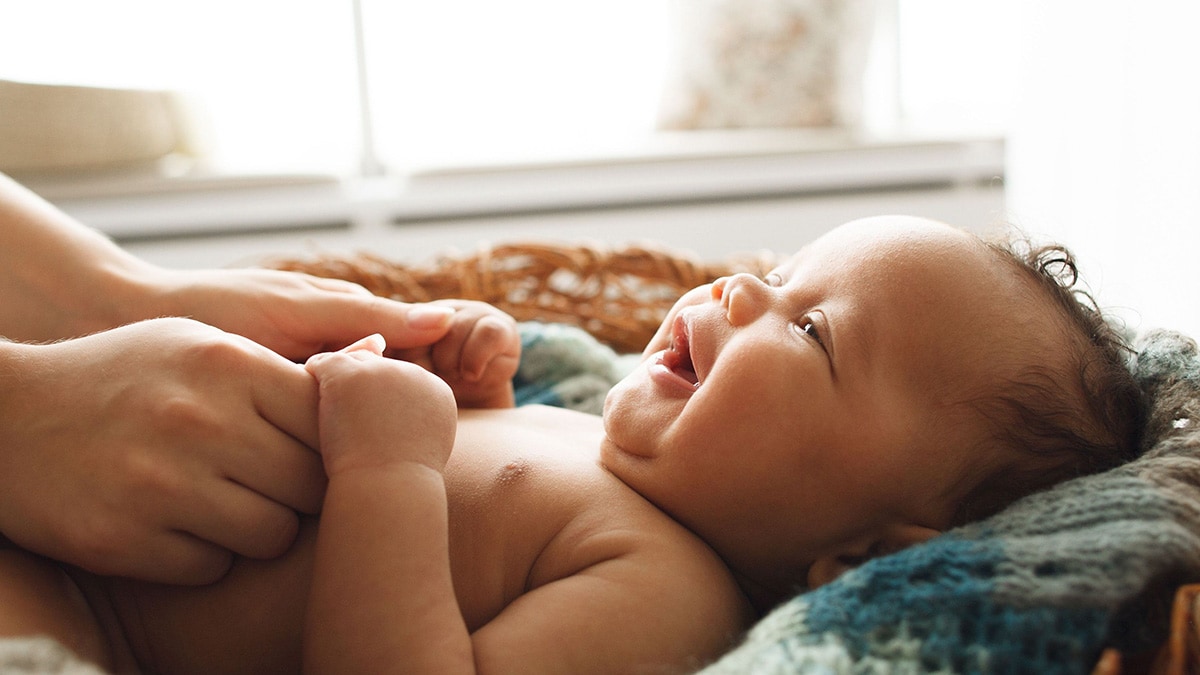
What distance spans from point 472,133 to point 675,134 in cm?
57

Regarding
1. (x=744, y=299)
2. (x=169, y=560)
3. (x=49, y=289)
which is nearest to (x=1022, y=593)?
(x=744, y=299)

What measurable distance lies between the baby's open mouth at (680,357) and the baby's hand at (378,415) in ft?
0.79

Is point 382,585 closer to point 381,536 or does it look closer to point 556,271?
point 381,536

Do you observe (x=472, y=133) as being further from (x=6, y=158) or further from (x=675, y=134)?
(x=6, y=158)

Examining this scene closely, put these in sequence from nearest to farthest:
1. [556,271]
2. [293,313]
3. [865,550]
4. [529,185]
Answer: [865,550], [293,313], [556,271], [529,185]

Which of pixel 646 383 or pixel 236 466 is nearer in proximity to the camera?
pixel 236 466

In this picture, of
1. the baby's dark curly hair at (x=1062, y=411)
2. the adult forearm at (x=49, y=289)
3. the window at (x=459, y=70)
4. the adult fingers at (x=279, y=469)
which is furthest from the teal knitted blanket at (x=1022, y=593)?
the window at (x=459, y=70)

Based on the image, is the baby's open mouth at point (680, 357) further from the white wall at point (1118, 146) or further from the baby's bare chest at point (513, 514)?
the white wall at point (1118, 146)

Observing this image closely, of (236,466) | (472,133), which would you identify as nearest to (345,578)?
(236,466)

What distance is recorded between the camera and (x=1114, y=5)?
1804 mm

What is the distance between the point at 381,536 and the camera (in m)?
0.70

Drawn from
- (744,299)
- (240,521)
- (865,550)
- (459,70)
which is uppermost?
(459,70)

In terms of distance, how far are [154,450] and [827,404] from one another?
518 mm

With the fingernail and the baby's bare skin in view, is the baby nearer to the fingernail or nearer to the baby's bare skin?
the baby's bare skin
